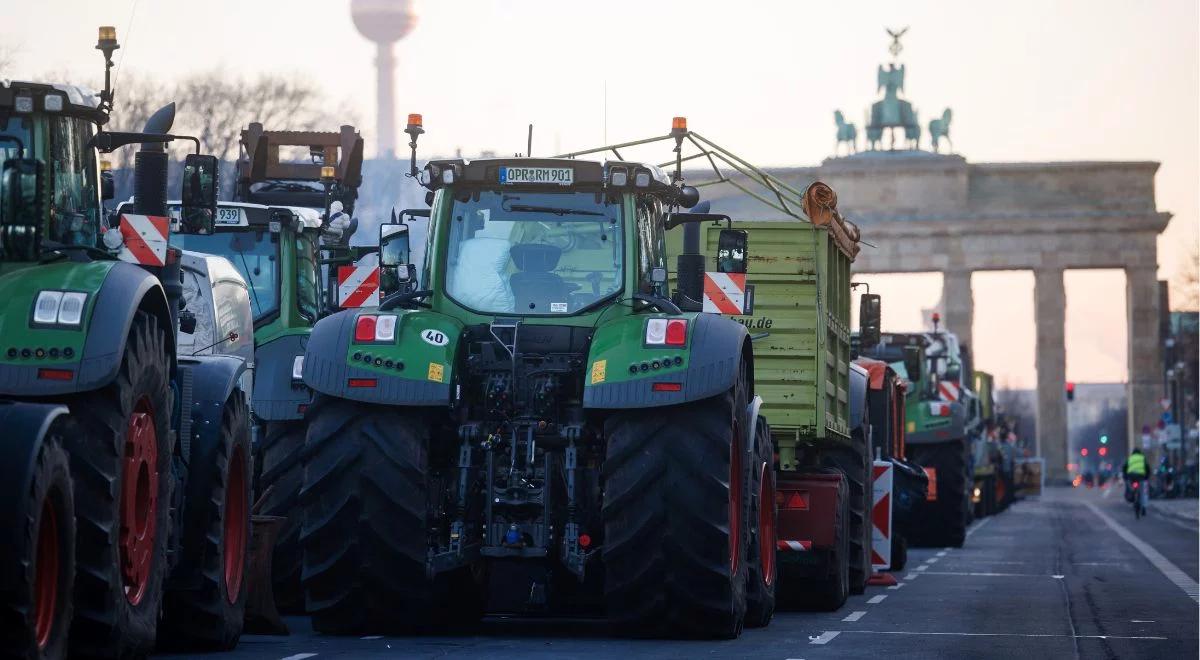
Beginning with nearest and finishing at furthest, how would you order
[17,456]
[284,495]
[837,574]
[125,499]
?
[17,456] → [125,499] → [284,495] → [837,574]

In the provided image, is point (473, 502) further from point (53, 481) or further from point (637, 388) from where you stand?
point (53, 481)

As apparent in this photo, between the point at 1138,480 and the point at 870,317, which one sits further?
the point at 1138,480

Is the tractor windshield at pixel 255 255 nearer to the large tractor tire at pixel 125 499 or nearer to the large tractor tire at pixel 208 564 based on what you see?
the large tractor tire at pixel 208 564

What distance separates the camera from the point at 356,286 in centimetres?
1855

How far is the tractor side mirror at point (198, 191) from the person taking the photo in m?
11.0

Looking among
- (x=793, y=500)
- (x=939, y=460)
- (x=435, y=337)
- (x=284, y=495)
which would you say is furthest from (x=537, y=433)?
(x=939, y=460)

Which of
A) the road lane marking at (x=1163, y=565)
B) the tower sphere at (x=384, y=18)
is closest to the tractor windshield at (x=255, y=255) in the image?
the road lane marking at (x=1163, y=565)

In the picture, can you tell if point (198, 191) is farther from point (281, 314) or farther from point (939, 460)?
point (939, 460)

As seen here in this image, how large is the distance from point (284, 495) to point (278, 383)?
4.37 feet

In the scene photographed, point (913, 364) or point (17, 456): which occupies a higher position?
point (913, 364)

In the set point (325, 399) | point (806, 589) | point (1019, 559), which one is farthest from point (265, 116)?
point (325, 399)

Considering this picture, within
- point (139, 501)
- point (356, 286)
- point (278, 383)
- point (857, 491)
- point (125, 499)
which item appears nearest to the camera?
point (125, 499)

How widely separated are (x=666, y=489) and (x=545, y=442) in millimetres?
809

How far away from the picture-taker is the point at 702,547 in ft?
43.8
